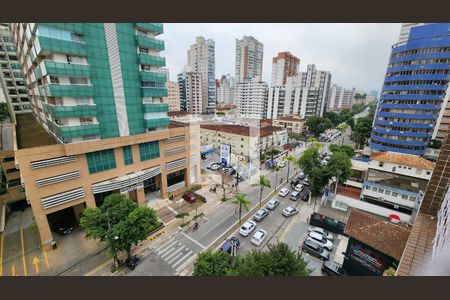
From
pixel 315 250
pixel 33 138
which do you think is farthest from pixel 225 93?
pixel 315 250

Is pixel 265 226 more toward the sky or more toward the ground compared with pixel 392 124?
more toward the ground

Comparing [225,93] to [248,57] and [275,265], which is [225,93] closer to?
[248,57]

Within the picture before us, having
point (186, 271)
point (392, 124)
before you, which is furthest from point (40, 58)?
point (392, 124)

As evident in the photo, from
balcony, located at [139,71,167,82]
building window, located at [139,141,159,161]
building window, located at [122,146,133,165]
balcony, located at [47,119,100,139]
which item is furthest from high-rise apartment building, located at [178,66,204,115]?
balcony, located at [47,119,100,139]

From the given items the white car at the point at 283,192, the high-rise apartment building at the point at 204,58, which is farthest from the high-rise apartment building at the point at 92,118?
the high-rise apartment building at the point at 204,58

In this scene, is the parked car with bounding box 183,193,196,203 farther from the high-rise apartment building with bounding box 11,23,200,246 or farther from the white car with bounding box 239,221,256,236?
the white car with bounding box 239,221,256,236

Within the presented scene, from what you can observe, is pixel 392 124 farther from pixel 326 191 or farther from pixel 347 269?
pixel 347 269

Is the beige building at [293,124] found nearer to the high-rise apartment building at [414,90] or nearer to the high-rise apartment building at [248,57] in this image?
the high-rise apartment building at [414,90]
